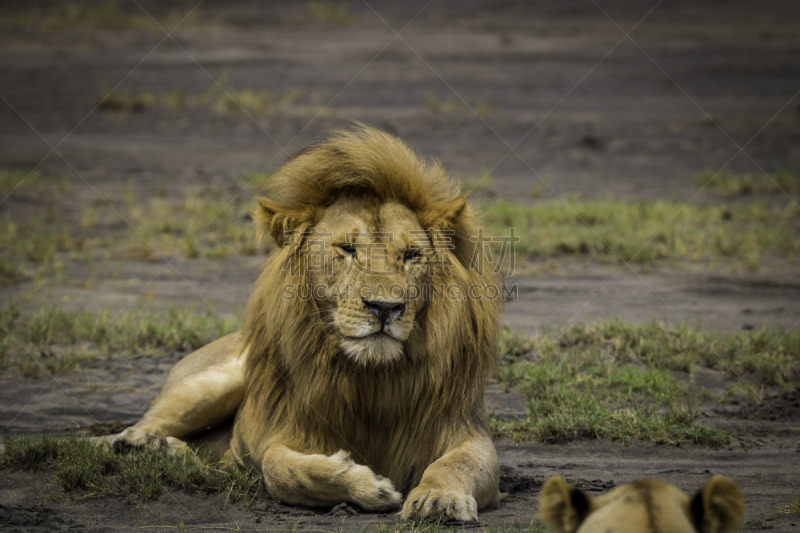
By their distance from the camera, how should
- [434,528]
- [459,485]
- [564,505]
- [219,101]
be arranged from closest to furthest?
[564,505] → [434,528] → [459,485] → [219,101]

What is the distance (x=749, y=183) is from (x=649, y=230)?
245 cm

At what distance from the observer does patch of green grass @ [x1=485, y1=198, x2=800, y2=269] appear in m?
9.49

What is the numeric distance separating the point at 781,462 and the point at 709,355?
5.09 feet

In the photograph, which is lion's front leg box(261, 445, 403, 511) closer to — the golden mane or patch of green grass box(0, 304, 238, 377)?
the golden mane

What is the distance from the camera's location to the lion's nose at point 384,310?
14.0 ft

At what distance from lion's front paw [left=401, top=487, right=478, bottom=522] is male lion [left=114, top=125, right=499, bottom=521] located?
0.36 ft

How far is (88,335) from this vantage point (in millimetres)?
7418

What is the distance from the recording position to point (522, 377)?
6578mm

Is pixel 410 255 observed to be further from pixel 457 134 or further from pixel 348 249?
pixel 457 134

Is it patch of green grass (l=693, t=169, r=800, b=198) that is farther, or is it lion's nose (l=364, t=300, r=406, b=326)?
patch of green grass (l=693, t=169, r=800, b=198)

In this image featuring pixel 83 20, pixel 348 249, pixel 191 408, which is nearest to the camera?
pixel 348 249

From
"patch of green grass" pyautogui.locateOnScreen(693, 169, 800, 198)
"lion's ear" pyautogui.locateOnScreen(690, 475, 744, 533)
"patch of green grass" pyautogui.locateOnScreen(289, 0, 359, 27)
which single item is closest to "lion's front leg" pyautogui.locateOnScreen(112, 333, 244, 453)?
"lion's ear" pyautogui.locateOnScreen(690, 475, 744, 533)

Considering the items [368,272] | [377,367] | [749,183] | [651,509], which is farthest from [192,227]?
[651,509]

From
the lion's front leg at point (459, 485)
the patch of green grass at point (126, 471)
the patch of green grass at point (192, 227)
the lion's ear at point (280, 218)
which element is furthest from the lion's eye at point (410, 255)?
the patch of green grass at point (192, 227)
